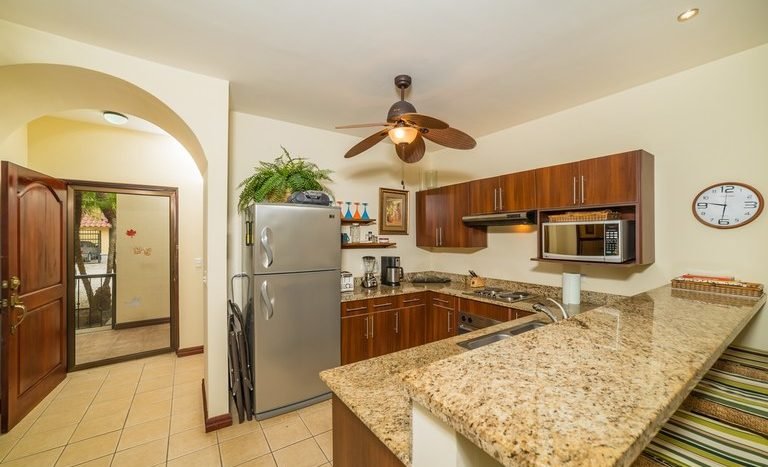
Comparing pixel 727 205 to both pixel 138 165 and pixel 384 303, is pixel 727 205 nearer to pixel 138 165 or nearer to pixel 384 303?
pixel 384 303

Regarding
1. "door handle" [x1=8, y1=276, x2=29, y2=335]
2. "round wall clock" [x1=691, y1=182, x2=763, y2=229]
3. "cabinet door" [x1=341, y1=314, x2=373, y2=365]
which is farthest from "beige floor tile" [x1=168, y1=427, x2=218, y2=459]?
"round wall clock" [x1=691, y1=182, x2=763, y2=229]

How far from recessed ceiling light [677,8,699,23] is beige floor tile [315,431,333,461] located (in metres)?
3.58

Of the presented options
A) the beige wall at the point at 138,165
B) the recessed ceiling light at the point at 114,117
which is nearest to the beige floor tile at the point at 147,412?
the beige wall at the point at 138,165

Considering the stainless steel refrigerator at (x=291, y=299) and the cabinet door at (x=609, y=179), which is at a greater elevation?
the cabinet door at (x=609, y=179)

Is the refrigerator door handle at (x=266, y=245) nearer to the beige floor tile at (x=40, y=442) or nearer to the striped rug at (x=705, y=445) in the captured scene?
the beige floor tile at (x=40, y=442)

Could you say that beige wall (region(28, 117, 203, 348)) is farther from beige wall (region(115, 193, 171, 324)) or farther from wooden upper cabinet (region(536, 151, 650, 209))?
wooden upper cabinet (region(536, 151, 650, 209))

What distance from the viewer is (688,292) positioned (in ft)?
6.74

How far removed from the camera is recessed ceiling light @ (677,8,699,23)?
1.69m

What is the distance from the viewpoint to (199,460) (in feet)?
6.77

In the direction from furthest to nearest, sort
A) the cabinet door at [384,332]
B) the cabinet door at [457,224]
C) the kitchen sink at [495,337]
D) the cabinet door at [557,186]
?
the cabinet door at [457,224]
the cabinet door at [384,332]
the cabinet door at [557,186]
the kitchen sink at [495,337]

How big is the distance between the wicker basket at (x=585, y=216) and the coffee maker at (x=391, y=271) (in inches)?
72.2

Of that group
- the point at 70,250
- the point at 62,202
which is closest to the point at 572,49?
the point at 62,202

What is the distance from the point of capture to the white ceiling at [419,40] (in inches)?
66.7

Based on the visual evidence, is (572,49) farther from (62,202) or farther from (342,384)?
(62,202)
